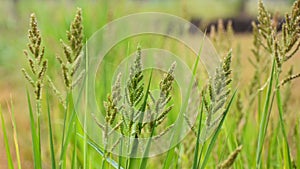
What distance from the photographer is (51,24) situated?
3.36 metres

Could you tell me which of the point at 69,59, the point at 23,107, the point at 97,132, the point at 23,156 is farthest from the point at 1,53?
the point at 69,59

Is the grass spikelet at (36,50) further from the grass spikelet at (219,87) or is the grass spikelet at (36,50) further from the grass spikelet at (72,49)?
the grass spikelet at (219,87)

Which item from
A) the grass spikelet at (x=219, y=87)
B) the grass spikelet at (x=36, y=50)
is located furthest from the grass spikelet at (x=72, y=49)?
the grass spikelet at (x=219, y=87)

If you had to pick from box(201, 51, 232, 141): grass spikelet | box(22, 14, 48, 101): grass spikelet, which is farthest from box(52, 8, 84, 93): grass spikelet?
box(201, 51, 232, 141): grass spikelet

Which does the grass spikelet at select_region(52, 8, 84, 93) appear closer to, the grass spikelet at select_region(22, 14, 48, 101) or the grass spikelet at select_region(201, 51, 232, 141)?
the grass spikelet at select_region(22, 14, 48, 101)

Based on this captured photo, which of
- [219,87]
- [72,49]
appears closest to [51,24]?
[72,49]

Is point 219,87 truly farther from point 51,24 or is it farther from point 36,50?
point 51,24

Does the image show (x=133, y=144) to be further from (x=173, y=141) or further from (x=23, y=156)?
(x=23, y=156)

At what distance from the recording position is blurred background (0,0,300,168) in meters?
A: 2.19

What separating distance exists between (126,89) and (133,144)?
0.22 ft

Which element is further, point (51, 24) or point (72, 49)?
point (51, 24)

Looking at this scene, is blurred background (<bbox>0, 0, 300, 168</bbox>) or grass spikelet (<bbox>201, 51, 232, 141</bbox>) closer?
grass spikelet (<bbox>201, 51, 232, 141</bbox>)

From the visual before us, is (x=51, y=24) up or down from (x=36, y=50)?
up

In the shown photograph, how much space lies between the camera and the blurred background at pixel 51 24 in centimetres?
219
